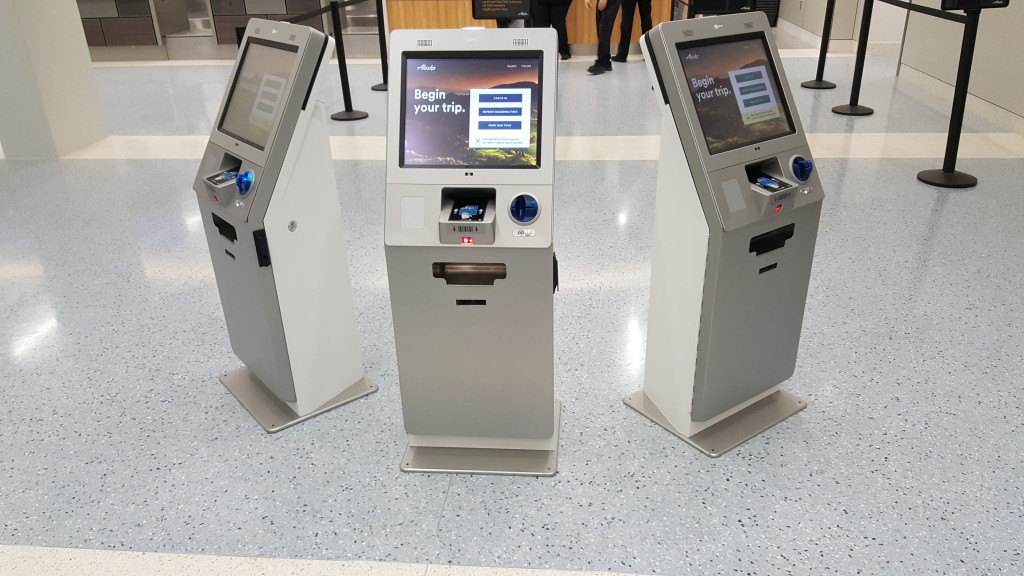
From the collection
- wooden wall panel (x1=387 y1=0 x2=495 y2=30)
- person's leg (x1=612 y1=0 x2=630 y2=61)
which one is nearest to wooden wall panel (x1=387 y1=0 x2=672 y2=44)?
wooden wall panel (x1=387 y1=0 x2=495 y2=30)

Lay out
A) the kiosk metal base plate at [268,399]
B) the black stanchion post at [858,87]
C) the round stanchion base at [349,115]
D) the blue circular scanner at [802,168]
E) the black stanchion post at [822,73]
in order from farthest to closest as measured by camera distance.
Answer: the black stanchion post at [822,73]
the round stanchion base at [349,115]
the black stanchion post at [858,87]
the kiosk metal base plate at [268,399]
the blue circular scanner at [802,168]

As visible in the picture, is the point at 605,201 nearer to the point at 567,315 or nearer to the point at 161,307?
the point at 567,315

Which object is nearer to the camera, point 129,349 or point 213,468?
point 213,468

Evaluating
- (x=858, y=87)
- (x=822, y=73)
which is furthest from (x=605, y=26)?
(x=858, y=87)

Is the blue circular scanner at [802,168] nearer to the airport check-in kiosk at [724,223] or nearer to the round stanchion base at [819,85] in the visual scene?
the airport check-in kiosk at [724,223]

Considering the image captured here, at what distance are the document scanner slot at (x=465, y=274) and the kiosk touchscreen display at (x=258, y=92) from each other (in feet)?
1.89

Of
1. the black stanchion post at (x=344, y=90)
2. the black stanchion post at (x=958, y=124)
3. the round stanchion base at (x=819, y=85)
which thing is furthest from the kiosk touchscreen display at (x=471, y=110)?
the round stanchion base at (x=819, y=85)

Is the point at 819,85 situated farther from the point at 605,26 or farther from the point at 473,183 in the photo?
the point at 473,183

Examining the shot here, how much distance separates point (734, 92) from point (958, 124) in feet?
8.99

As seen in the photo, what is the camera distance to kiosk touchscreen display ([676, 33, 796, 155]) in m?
1.79

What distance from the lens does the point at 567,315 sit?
2826 millimetres

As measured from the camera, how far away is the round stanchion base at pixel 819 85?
243 inches

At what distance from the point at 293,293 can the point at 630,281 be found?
1.48 m

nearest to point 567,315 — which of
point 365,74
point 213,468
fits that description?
point 213,468
